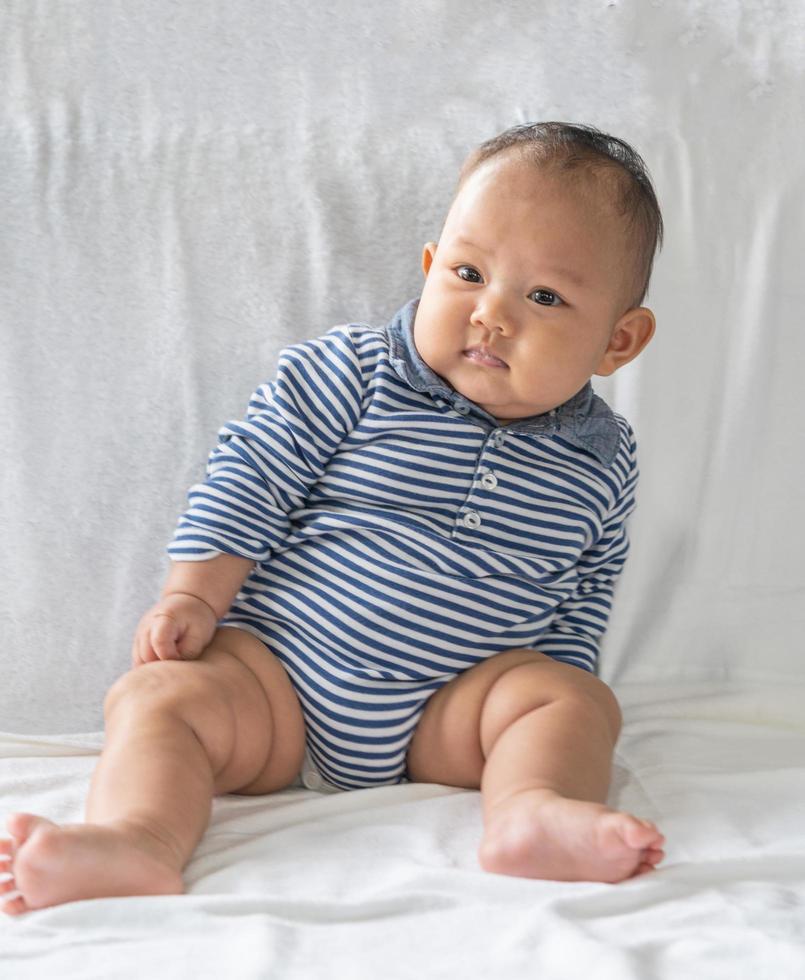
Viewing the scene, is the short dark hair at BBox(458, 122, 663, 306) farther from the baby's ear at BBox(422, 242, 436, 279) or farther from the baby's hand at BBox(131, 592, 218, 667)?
the baby's hand at BBox(131, 592, 218, 667)

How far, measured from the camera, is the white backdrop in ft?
4.31

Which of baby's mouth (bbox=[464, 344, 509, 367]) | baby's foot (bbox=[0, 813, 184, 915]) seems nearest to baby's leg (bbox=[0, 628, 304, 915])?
baby's foot (bbox=[0, 813, 184, 915])

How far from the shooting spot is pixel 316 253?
137 centimetres

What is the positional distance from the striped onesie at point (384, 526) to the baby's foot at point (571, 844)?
0.23 metres

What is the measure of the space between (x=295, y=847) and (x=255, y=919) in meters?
0.14

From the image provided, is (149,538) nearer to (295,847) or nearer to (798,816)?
(295,847)

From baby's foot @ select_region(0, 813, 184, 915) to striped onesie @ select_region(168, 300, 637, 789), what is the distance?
309 millimetres

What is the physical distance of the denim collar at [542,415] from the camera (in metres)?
1.25

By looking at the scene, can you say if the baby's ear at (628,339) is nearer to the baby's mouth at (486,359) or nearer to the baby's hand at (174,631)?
the baby's mouth at (486,359)

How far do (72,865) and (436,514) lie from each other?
502 millimetres

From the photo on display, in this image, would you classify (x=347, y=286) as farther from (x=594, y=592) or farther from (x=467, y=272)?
(x=594, y=592)

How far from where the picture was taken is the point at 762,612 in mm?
1415

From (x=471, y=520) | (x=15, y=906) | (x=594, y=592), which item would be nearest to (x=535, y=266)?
(x=471, y=520)

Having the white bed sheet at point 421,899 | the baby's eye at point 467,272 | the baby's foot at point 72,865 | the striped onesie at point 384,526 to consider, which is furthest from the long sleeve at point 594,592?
the baby's foot at point 72,865
